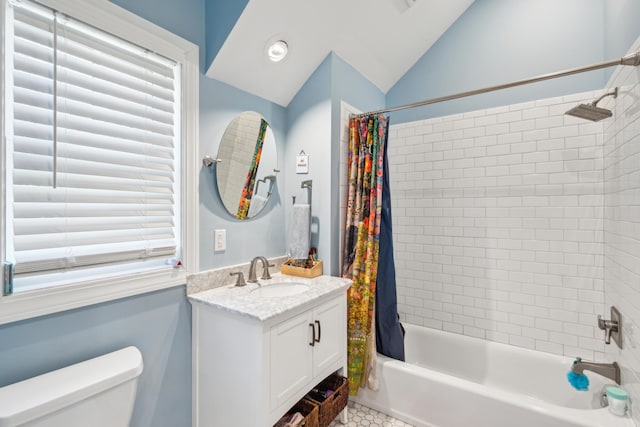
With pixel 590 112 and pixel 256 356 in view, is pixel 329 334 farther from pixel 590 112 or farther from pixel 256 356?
pixel 590 112

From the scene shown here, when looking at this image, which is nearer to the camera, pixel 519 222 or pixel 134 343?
pixel 134 343

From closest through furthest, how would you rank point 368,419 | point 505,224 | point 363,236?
point 368,419
point 363,236
point 505,224

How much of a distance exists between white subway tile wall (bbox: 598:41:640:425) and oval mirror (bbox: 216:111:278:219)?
74.7 inches

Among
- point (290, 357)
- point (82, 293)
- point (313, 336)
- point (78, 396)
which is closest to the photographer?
point (78, 396)

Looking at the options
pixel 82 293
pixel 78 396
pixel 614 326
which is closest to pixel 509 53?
pixel 614 326

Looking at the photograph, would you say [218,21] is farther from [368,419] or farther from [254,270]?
[368,419]

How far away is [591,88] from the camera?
1986 mm

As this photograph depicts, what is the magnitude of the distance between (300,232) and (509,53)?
202 centimetres

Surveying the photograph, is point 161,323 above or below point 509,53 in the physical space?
→ below

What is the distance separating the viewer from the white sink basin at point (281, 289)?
1.84m

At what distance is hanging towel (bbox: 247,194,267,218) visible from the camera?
199 cm

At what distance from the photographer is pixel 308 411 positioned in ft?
5.36

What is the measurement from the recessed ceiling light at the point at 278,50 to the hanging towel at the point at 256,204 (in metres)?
0.86

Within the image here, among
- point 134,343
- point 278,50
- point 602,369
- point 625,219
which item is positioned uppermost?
point 278,50
